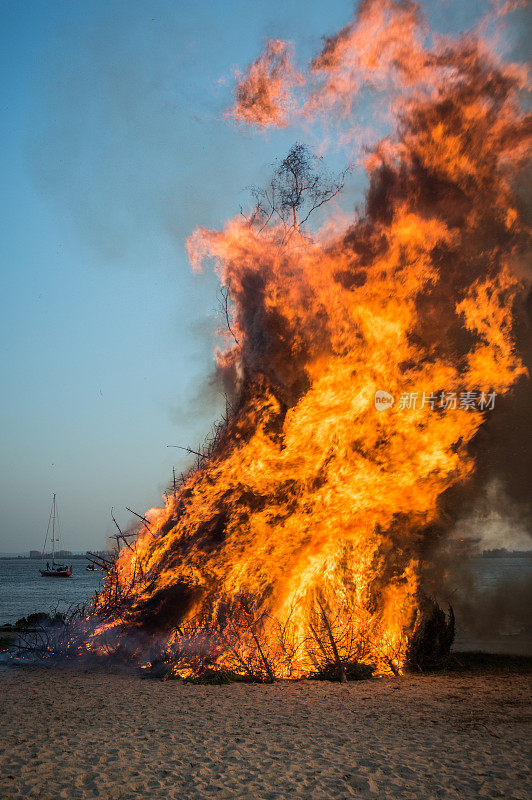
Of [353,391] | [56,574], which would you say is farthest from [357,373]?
[56,574]

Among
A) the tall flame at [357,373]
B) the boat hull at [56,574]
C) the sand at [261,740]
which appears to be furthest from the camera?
the boat hull at [56,574]

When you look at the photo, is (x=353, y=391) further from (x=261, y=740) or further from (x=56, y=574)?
(x=56, y=574)

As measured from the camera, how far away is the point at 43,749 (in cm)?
795

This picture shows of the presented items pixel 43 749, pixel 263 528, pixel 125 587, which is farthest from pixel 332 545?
pixel 43 749

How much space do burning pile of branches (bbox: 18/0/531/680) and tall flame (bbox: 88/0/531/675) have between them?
37 millimetres

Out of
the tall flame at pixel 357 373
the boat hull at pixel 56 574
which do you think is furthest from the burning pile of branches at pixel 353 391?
the boat hull at pixel 56 574

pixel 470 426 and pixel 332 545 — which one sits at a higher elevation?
A: pixel 470 426

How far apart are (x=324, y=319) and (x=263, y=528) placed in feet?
15.3

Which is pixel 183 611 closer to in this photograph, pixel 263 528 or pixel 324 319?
pixel 263 528

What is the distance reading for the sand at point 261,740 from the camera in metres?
6.79

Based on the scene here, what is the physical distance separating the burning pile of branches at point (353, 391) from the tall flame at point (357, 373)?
0.12 ft

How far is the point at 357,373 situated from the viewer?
1273 cm

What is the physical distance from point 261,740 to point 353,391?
22.0ft

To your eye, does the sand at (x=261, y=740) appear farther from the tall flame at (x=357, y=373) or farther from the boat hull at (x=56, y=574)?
the boat hull at (x=56, y=574)
